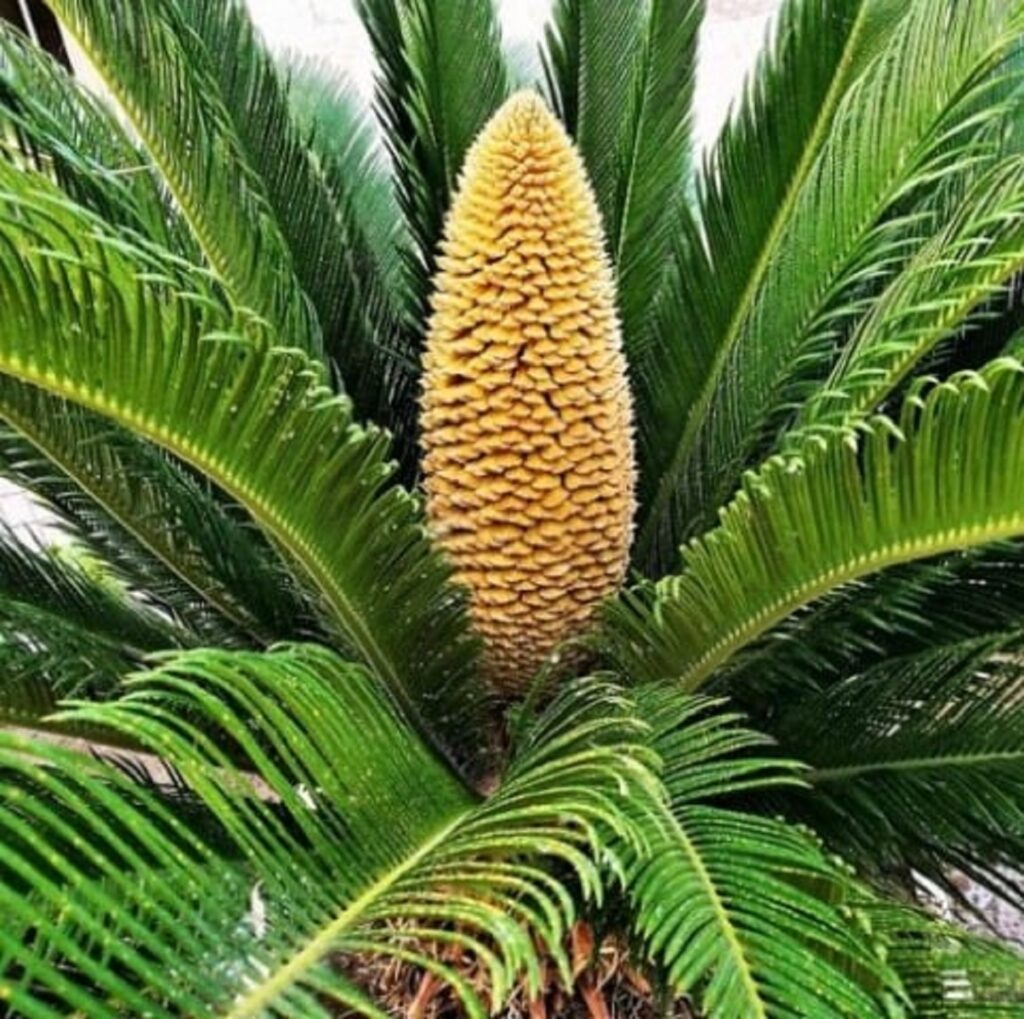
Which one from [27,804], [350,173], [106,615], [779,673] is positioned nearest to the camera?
[27,804]

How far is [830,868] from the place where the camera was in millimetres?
636

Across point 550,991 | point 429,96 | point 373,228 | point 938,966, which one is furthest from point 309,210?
point 938,966

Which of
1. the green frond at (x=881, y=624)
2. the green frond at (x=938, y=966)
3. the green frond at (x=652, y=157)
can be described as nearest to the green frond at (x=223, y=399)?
the green frond at (x=881, y=624)

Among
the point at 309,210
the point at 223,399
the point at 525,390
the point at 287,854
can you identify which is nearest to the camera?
the point at 287,854

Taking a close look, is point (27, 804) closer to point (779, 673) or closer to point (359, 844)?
point (359, 844)

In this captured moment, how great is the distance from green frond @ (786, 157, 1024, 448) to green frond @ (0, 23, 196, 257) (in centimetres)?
49

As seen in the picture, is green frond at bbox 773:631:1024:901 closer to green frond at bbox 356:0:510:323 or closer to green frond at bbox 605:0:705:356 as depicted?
green frond at bbox 605:0:705:356

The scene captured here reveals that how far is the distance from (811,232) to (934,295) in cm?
20

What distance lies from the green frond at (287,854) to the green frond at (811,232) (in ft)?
1.25

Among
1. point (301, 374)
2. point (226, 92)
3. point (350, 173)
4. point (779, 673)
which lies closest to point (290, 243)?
point (226, 92)

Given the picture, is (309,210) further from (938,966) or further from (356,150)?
(938,966)

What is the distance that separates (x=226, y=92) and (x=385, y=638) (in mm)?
519

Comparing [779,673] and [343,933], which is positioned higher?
[779,673]

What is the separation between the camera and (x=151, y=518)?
3.18ft
